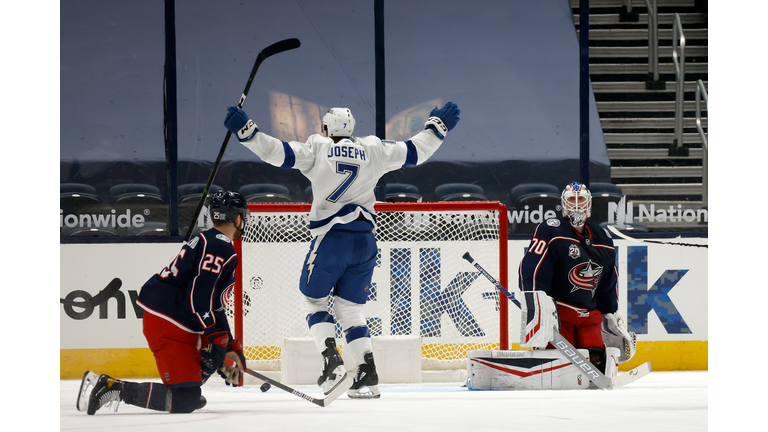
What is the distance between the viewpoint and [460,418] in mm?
2461

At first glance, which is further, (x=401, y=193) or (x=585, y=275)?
(x=401, y=193)

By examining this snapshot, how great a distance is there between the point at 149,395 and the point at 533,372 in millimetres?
1596

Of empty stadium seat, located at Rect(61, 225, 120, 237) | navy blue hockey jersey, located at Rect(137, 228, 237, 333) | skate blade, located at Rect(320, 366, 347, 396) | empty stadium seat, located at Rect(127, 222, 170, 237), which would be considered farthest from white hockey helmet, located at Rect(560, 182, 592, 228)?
empty stadium seat, located at Rect(61, 225, 120, 237)

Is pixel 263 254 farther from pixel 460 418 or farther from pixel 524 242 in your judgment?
pixel 460 418

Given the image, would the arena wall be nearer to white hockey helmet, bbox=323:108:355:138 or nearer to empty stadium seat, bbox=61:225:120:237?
empty stadium seat, bbox=61:225:120:237

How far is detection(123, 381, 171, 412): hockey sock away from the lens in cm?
259

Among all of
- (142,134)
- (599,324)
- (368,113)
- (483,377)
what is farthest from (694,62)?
(142,134)

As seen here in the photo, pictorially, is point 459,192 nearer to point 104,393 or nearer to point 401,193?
point 401,193

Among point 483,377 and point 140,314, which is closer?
point 483,377

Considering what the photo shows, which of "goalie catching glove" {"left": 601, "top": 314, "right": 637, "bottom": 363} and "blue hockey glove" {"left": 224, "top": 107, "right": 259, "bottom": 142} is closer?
"blue hockey glove" {"left": 224, "top": 107, "right": 259, "bottom": 142}

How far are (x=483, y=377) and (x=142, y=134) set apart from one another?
8.79 ft

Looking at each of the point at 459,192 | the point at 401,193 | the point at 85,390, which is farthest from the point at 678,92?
the point at 85,390

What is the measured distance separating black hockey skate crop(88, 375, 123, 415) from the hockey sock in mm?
25

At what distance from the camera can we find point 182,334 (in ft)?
8.61
